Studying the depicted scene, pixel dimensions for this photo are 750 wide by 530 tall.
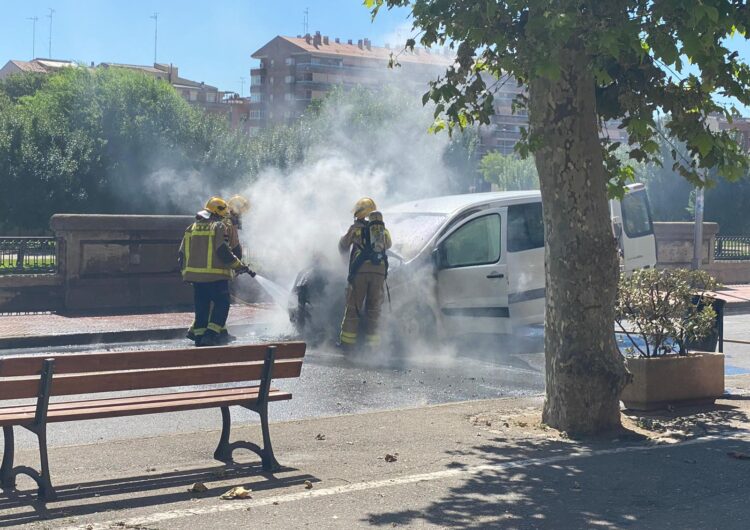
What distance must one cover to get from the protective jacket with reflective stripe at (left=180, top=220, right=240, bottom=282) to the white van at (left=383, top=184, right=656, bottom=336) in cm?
189

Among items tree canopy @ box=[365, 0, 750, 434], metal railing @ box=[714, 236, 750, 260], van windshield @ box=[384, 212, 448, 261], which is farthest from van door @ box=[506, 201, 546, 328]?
metal railing @ box=[714, 236, 750, 260]

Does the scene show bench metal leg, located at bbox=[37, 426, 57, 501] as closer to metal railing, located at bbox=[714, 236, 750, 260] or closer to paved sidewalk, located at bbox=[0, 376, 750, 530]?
paved sidewalk, located at bbox=[0, 376, 750, 530]

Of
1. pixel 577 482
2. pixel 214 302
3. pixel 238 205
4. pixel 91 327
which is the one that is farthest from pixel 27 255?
pixel 577 482

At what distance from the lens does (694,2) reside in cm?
612

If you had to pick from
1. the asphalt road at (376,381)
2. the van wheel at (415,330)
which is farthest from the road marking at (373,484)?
the van wheel at (415,330)

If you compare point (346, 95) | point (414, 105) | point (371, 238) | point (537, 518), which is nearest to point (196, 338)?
point (371, 238)

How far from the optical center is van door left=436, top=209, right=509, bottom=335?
12.1 meters

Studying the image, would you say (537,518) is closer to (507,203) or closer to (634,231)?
(507,203)

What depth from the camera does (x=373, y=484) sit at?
6094mm

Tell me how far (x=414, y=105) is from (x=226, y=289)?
39.5m

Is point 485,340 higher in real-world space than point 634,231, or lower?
lower

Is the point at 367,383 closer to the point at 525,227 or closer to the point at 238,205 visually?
the point at 525,227

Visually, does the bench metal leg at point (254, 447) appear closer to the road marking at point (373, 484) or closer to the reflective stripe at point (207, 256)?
the road marking at point (373, 484)

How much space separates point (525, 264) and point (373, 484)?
659cm
